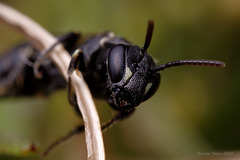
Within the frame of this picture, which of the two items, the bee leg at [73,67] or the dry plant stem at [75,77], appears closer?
the dry plant stem at [75,77]

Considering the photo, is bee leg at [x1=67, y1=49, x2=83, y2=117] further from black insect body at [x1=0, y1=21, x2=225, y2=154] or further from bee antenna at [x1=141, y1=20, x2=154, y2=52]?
bee antenna at [x1=141, y1=20, x2=154, y2=52]

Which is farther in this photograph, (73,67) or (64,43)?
(64,43)

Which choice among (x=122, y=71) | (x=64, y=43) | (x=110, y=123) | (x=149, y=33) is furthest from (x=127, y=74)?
(x=64, y=43)

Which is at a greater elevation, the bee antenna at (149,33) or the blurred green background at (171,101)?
the bee antenna at (149,33)

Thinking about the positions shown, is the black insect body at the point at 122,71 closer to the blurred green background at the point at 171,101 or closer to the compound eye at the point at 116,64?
the compound eye at the point at 116,64

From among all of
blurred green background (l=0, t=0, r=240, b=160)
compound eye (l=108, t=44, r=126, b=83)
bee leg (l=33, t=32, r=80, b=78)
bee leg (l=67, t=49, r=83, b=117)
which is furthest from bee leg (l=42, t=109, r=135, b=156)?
bee leg (l=33, t=32, r=80, b=78)

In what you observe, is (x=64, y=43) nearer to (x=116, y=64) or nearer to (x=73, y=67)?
(x=73, y=67)

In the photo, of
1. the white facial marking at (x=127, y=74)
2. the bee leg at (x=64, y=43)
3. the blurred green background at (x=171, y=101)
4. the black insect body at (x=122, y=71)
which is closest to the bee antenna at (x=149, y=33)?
the black insect body at (x=122, y=71)
